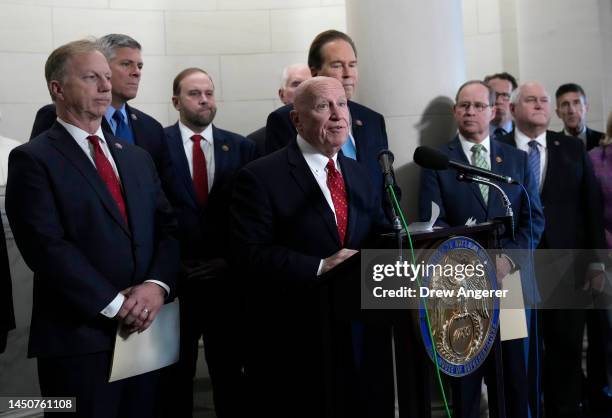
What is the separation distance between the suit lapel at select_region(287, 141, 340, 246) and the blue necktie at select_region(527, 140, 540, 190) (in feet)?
5.38

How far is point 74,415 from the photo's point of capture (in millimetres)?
2760

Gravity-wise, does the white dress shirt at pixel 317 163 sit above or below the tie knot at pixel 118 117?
below

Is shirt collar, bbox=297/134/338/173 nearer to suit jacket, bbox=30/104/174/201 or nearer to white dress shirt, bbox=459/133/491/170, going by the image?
suit jacket, bbox=30/104/174/201

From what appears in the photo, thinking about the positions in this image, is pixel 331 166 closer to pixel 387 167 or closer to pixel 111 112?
pixel 387 167

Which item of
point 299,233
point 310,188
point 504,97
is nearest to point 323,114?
point 310,188

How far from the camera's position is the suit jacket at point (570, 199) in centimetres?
431

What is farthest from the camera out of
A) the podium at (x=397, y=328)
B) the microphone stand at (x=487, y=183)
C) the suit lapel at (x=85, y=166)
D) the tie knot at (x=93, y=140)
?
the tie knot at (x=93, y=140)

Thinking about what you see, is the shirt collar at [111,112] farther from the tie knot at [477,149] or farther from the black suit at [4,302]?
the tie knot at [477,149]

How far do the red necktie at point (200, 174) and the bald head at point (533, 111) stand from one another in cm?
176

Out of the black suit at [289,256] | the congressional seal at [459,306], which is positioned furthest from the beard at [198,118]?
the congressional seal at [459,306]

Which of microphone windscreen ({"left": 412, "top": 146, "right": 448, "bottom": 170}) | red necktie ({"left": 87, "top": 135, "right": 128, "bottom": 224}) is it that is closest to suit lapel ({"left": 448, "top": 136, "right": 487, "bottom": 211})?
microphone windscreen ({"left": 412, "top": 146, "right": 448, "bottom": 170})

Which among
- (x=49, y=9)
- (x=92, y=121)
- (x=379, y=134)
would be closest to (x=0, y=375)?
(x=92, y=121)

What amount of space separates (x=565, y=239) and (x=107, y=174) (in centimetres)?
246

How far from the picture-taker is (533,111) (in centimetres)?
448
